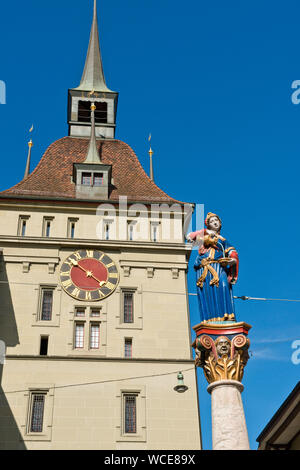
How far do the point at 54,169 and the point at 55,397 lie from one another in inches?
608

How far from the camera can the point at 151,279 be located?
116ft

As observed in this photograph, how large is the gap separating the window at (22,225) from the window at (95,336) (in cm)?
604

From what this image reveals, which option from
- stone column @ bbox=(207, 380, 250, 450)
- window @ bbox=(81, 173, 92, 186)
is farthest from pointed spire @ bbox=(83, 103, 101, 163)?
stone column @ bbox=(207, 380, 250, 450)

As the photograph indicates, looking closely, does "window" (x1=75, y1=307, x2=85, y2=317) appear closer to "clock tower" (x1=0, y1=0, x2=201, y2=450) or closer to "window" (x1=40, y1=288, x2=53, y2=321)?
"clock tower" (x1=0, y1=0, x2=201, y2=450)

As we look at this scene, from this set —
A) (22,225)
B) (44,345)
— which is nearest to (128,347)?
(44,345)

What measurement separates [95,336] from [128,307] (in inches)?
83.9

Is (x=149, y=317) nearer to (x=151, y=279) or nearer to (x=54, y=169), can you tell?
(x=151, y=279)

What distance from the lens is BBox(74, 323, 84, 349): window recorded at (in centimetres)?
3312

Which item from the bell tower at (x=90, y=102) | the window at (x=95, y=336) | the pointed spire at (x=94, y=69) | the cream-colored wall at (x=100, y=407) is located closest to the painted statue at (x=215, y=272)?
the cream-colored wall at (x=100, y=407)

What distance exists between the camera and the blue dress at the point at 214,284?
13.6m

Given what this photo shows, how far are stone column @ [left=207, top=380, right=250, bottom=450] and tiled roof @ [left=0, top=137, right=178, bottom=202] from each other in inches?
1044

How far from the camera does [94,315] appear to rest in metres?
34.1

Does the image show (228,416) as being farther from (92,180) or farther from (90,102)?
(90,102)
